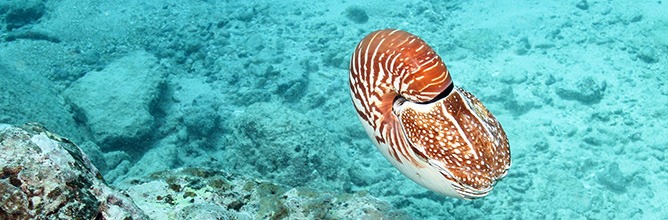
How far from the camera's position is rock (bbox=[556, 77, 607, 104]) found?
22.2ft

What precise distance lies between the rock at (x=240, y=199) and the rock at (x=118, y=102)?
3.41 meters

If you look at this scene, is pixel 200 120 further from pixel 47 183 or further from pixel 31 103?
pixel 47 183

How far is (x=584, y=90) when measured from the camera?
22.3ft

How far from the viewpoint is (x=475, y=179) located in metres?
1.91

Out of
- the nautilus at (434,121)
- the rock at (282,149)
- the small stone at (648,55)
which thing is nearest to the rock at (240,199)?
the nautilus at (434,121)

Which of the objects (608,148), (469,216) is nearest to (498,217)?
(469,216)

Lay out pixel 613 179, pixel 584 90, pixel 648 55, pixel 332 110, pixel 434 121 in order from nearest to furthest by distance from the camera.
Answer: pixel 434 121, pixel 613 179, pixel 332 110, pixel 584 90, pixel 648 55

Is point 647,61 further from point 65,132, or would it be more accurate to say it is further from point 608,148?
point 65,132

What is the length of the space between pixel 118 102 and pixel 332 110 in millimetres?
3372

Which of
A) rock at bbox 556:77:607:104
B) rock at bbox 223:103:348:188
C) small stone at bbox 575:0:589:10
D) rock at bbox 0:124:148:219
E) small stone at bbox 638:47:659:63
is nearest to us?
rock at bbox 0:124:148:219

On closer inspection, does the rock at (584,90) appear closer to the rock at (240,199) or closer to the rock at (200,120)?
the rock at (240,199)

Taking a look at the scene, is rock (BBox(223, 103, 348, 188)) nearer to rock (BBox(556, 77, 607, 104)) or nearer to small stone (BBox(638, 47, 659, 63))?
rock (BBox(556, 77, 607, 104))

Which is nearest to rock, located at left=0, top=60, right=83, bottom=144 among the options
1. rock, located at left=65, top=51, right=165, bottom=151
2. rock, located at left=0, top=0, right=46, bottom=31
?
rock, located at left=65, top=51, right=165, bottom=151

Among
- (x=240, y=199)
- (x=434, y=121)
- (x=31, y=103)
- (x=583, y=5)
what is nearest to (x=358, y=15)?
(x=583, y=5)
